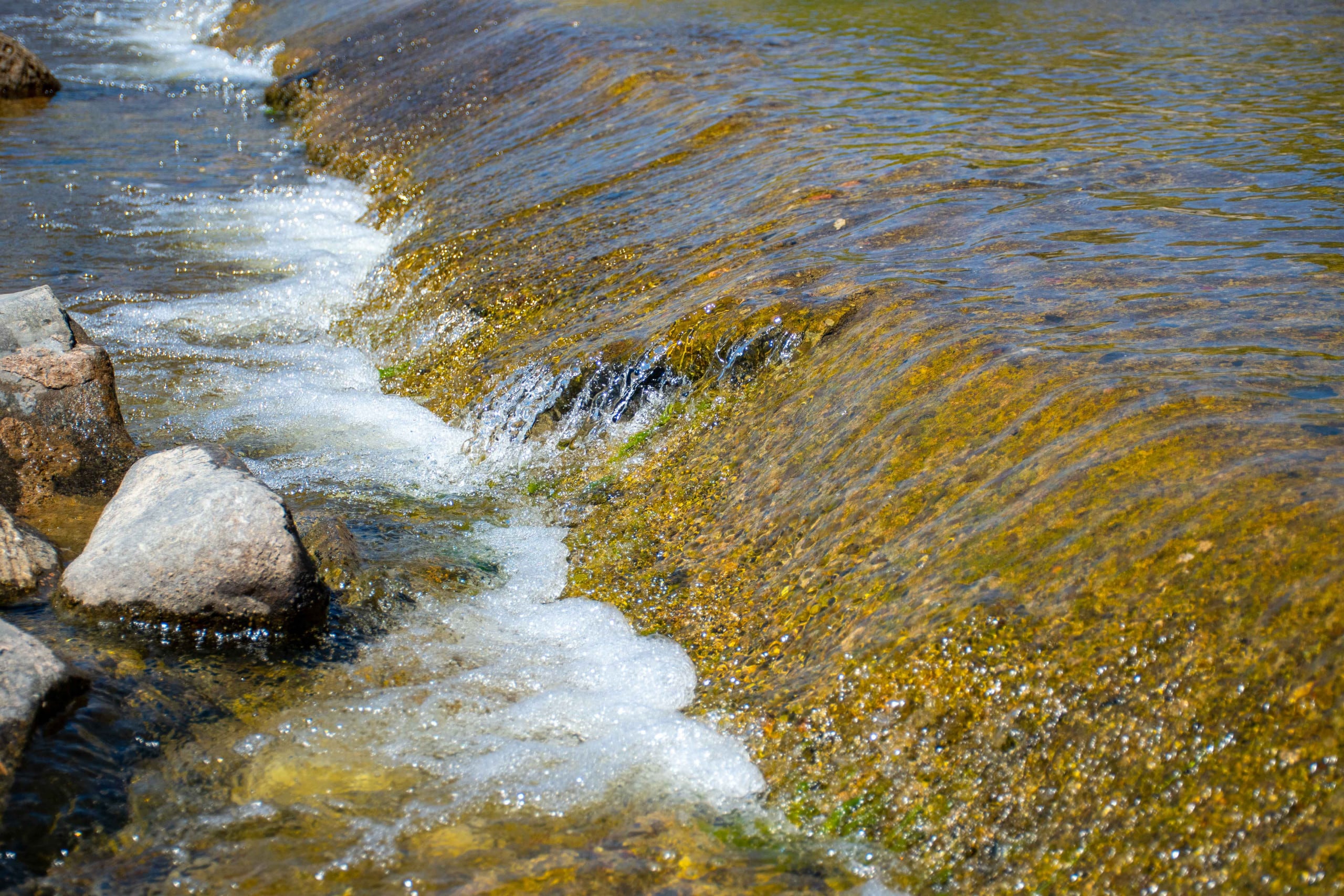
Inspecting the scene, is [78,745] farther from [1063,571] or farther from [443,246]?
[443,246]

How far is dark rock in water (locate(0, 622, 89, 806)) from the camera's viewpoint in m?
3.31

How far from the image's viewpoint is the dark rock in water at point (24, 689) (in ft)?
10.8

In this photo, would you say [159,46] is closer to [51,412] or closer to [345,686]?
[51,412]

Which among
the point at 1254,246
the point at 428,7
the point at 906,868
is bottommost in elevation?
the point at 906,868

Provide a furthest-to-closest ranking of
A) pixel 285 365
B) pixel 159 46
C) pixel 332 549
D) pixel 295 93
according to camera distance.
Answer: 1. pixel 159 46
2. pixel 295 93
3. pixel 285 365
4. pixel 332 549

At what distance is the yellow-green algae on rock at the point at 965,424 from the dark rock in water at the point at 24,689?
6.70 ft

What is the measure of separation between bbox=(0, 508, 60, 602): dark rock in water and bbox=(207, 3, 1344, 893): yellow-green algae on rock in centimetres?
232

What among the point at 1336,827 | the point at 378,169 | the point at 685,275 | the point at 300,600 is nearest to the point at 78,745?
the point at 300,600

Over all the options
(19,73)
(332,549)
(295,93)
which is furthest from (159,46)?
(332,549)

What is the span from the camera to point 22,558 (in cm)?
453

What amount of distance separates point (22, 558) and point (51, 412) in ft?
3.72

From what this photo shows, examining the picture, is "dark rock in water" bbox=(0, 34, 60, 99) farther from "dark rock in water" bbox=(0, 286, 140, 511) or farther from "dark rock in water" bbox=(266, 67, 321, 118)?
"dark rock in water" bbox=(0, 286, 140, 511)

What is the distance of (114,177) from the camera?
38.9 ft

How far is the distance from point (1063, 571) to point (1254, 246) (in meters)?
3.18
